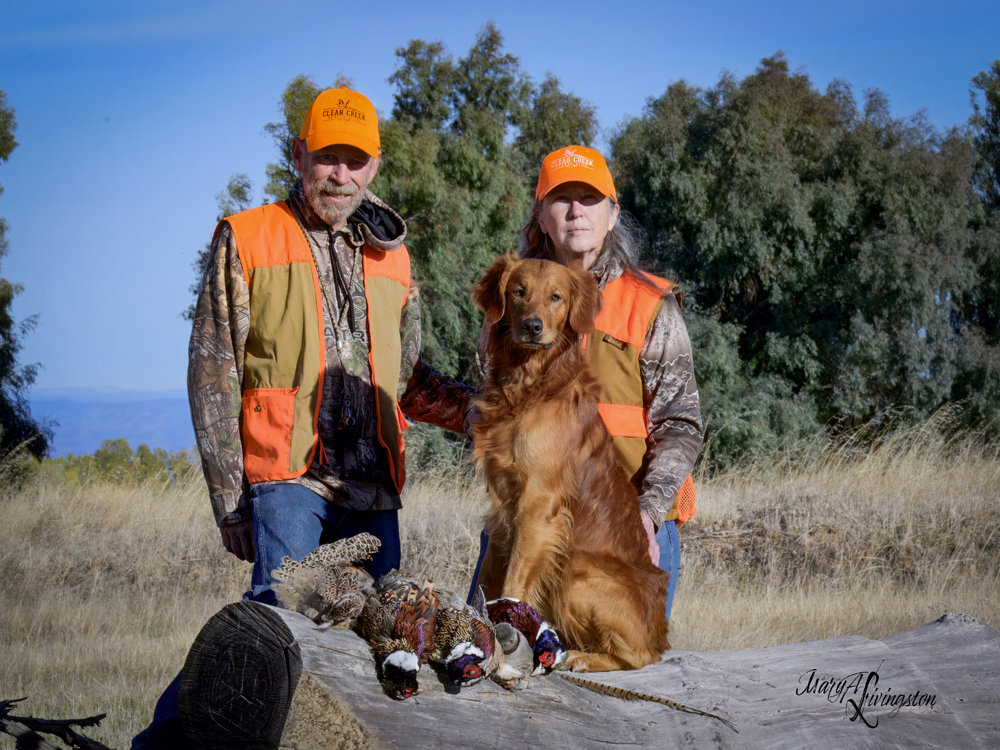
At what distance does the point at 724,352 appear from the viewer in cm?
1694

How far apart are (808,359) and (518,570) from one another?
52.6 ft

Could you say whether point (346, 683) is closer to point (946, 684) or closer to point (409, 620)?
point (409, 620)

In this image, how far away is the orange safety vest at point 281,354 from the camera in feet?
9.71

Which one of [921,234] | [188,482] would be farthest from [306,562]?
[921,234]

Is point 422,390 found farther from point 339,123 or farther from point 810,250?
point 810,250

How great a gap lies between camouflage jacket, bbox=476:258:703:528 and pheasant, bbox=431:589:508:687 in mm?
1227

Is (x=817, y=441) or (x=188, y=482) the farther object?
(x=817, y=441)

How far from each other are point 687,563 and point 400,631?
255 inches

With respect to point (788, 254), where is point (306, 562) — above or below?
below

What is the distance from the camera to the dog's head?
3.13 metres

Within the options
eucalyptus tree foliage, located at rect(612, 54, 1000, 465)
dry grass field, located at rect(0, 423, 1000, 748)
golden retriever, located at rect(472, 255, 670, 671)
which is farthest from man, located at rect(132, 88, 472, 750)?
eucalyptus tree foliage, located at rect(612, 54, 1000, 465)

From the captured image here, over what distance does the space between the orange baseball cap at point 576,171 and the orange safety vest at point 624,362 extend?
438mm

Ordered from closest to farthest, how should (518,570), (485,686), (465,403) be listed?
(485,686)
(518,570)
(465,403)

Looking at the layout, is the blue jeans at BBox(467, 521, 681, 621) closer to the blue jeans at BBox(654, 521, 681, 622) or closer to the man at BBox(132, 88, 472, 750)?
the blue jeans at BBox(654, 521, 681, 622)
